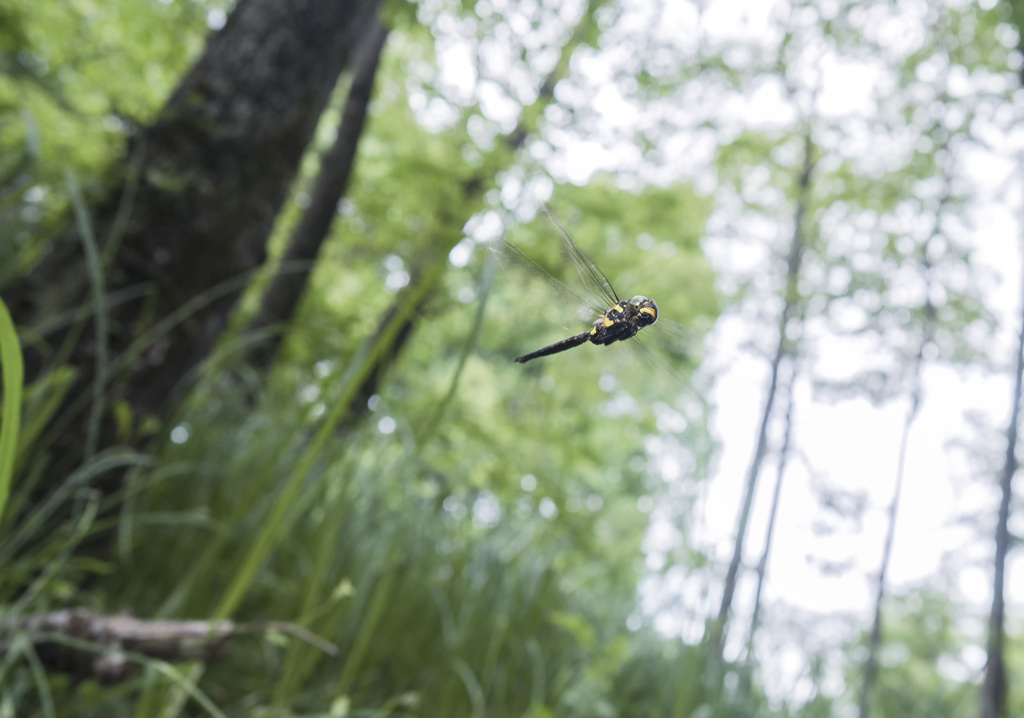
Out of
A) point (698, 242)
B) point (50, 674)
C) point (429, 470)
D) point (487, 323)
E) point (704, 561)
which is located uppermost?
point (698, 242)

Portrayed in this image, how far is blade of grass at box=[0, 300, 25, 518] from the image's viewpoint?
46 cm

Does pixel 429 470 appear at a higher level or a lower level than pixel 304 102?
lower

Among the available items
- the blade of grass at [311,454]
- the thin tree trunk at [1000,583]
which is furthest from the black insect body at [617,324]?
the thin tree trunk at [1000,583]

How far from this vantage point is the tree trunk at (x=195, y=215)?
1519 mm

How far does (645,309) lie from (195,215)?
150 centimetres

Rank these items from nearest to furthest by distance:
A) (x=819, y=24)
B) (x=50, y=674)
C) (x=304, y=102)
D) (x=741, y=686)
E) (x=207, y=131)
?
1. (x=50, y=674)
2. (x=207, y=131)
3. (x=304, y=102)
4. (x=741, y=686)
5. (x=819, y=24)

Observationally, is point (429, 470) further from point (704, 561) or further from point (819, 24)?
point (819, 24)

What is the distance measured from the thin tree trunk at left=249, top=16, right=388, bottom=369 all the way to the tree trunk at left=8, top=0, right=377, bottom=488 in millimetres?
2546

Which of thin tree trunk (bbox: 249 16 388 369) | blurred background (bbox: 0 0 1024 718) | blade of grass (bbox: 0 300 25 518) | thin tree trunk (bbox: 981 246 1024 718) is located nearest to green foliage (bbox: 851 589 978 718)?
thin tree trunk (bbox: 981 246 1024 718)

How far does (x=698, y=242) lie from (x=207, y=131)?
5.73 metres

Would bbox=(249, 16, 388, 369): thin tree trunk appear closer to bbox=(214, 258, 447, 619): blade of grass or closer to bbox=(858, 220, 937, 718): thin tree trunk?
bbox=(214, 258, 447, 619): blade of grass

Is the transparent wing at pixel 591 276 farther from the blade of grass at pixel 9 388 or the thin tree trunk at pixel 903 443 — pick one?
the thin tree trunk at pixel 903 443

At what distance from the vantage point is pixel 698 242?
6.68m

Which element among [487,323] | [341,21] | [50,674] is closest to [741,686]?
[50,674]
